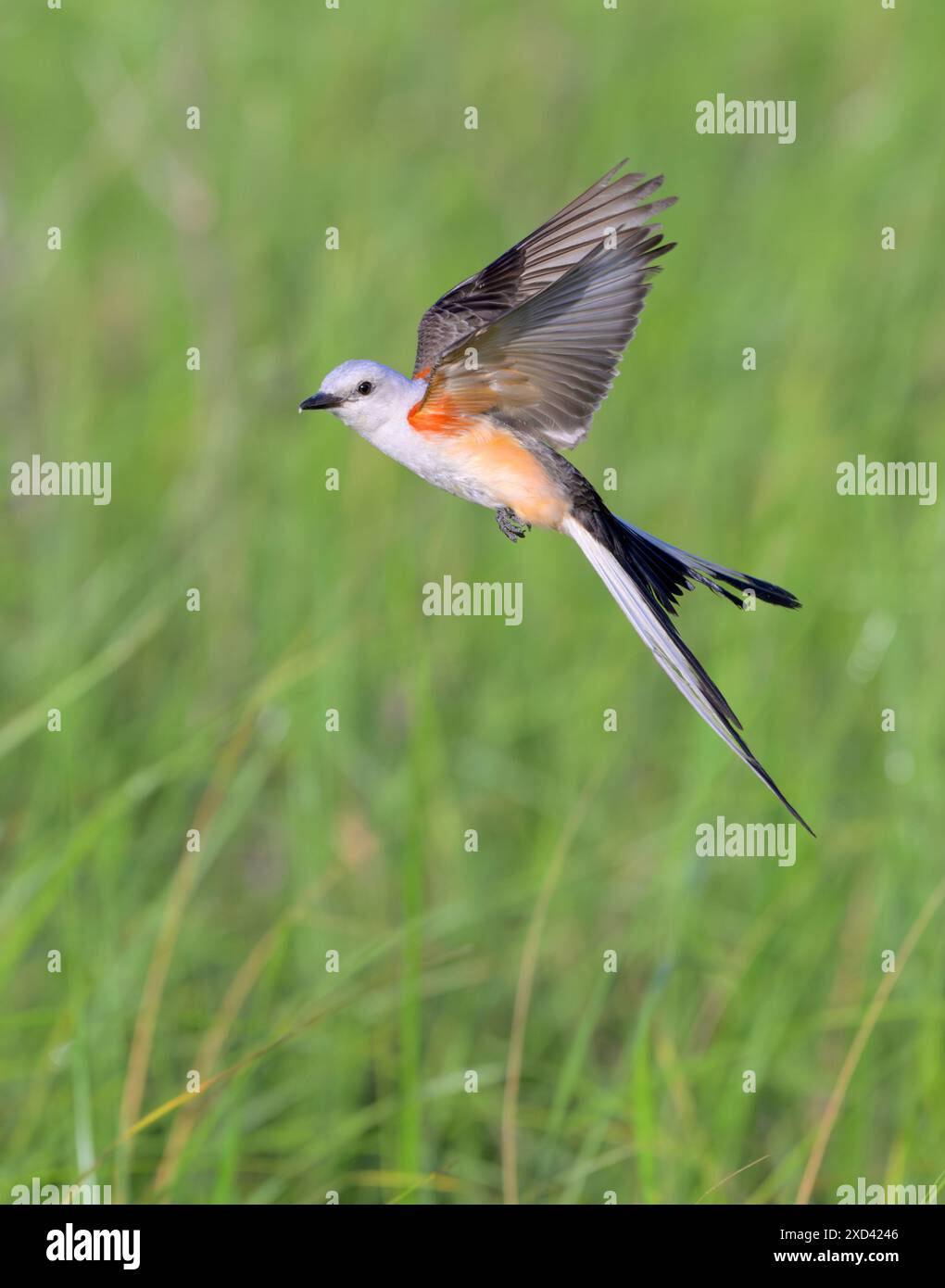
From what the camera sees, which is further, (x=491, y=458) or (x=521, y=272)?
(x=521, y=272)

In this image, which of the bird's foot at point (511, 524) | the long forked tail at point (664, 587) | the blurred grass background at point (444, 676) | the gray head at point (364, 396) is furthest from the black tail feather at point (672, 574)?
the blurred grass background at point (444, 676)

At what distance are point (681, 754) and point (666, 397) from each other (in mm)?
1306

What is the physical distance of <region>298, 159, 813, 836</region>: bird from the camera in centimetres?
109

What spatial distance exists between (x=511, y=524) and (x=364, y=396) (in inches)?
6.1

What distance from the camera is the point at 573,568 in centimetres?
523

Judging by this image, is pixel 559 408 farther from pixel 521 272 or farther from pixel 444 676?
pixel 444 676

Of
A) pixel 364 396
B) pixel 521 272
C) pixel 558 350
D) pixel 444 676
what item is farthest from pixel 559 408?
pixel 444 676

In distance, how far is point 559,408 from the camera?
3.95 feet

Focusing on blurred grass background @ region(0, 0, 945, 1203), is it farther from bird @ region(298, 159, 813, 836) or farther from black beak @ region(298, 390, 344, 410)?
black beak @ region(298, 390, 344, 410)

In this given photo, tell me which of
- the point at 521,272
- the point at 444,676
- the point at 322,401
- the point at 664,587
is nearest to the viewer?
the point at 322,401

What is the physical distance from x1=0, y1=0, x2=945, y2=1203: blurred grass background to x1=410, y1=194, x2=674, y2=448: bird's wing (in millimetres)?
1196

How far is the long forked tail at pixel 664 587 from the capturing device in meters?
1.07

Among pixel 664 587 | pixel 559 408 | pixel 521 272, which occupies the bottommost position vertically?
pixel 664 587

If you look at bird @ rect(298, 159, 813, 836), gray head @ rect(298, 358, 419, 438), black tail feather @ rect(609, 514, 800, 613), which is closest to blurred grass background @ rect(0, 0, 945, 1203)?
black tail feather @ rect(609, 514, 800, 613)
